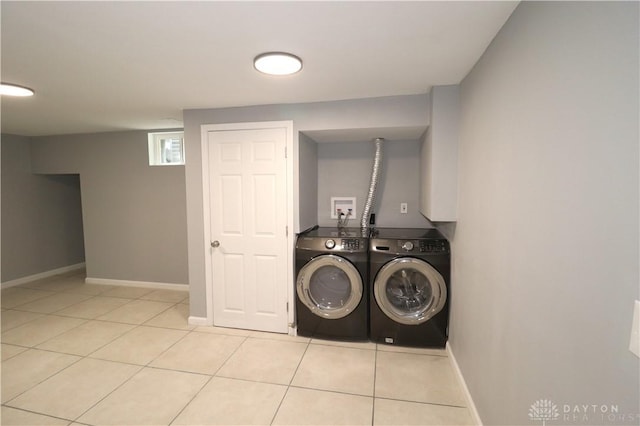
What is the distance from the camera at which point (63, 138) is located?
442 cm

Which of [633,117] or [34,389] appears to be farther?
[34,389]

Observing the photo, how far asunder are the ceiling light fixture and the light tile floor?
7.38 feet

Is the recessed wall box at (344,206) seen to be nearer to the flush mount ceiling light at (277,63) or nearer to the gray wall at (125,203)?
the flush mount ceiling light at (277,63)

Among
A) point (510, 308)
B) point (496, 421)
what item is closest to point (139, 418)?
point (496, 421)

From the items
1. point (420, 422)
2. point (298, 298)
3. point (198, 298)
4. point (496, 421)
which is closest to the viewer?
point (496, 421)

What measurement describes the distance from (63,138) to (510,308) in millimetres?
5894

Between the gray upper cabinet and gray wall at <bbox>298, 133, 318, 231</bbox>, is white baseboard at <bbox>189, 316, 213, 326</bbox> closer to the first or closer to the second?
gray wall at <bbox>298, 133, 318, 231</bbox>

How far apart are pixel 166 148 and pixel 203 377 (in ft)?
10.6

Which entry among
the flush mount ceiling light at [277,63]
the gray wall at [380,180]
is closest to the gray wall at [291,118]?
the gray wall at [380,180]

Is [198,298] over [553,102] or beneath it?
beneath

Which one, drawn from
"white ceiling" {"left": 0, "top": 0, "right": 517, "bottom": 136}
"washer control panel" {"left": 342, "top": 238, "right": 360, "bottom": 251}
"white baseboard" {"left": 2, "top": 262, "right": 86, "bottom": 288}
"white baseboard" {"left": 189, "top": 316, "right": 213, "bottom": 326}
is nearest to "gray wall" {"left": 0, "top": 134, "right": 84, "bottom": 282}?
"white baseboard" {"left": 2, "top": 262, "right": 86, "bottom": 288}

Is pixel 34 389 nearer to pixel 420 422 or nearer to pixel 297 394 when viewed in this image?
pixel 297 394

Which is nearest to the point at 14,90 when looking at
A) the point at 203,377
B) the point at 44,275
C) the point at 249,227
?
the point at 249,227

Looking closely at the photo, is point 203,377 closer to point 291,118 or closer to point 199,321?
point 199,321
